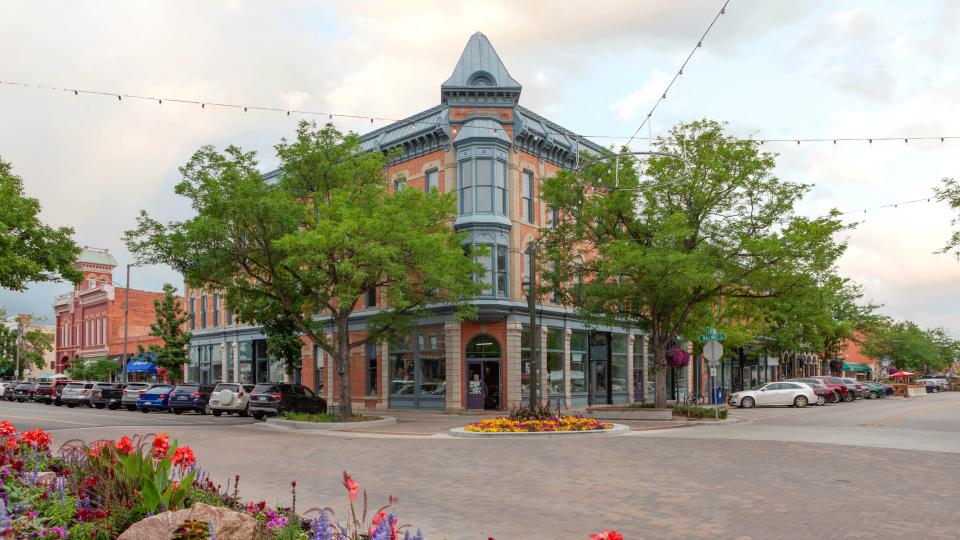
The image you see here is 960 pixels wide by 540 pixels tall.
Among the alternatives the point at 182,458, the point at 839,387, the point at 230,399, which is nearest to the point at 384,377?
the point at 230,399

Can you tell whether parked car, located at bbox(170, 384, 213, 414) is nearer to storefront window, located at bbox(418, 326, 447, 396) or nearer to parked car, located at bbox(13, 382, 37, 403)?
storefront window, located at bbox(418, 326, 447, 396)

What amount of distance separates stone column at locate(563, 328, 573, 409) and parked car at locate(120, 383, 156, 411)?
2073 cm

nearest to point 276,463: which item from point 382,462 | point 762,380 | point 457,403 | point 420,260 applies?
point 382,462

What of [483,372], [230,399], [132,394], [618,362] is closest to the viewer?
[230,399]

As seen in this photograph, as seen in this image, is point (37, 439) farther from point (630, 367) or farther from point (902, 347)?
point (902, 347)

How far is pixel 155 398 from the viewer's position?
39.2 meters

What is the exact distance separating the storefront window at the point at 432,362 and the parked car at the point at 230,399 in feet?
25.1

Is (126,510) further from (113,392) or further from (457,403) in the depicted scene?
(113,392)

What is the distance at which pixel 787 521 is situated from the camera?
9406 millimetres

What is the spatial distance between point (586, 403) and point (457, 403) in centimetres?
783

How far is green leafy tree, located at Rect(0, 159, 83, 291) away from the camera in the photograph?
26.4 meters

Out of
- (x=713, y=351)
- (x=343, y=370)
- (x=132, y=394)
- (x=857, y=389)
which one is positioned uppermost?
(x=713, y=351)

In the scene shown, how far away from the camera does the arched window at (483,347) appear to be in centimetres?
3566

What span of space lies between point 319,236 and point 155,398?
1891 centimetres
